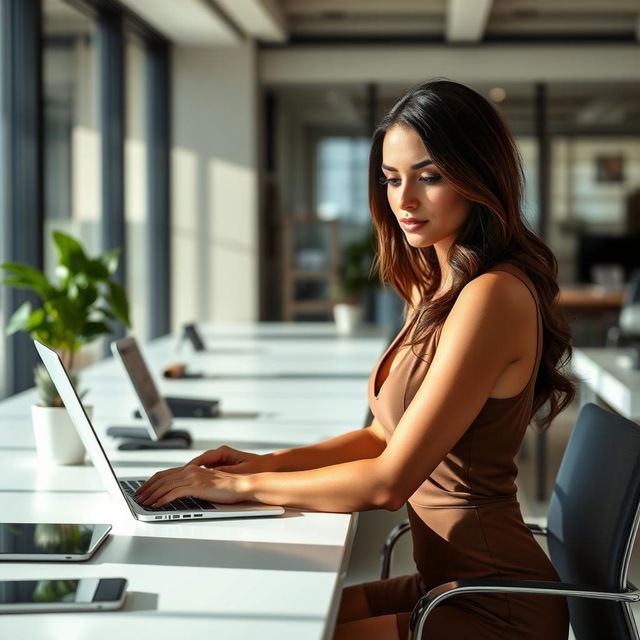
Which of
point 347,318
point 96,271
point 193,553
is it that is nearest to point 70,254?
point 96,271

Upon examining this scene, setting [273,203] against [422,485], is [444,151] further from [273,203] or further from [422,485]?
[273,203]

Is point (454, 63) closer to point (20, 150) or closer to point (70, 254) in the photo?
point (20, 150)

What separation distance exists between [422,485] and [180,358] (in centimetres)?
269

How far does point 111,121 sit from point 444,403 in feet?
16.1

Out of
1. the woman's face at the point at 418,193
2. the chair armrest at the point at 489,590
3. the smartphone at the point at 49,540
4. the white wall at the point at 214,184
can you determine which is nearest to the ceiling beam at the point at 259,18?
the white wall at the point at 214,184

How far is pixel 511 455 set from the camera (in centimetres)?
154

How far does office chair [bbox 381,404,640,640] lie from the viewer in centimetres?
140

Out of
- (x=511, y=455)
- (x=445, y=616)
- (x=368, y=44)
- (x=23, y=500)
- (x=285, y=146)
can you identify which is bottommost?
(x=445, y=616)

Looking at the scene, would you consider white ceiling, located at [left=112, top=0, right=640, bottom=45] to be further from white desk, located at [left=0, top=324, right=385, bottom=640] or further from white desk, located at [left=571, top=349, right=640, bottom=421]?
white desk, located at [left=0, top=324, right=385, bottom=640]

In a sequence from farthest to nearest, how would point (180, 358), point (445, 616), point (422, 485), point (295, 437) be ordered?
point (180, 358) → point (295, 437) → point (422, 485) → point (445, 616)

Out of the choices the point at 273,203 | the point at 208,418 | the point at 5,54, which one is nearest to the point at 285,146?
the point at 273,203

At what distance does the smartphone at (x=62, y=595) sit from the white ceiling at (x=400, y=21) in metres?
5.44

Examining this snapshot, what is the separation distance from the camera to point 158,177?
718 centimetres

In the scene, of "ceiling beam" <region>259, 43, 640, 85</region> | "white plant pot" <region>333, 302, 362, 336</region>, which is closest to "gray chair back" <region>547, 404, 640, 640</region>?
"white plant pot" <region>333, 302, 362, 336</region>
